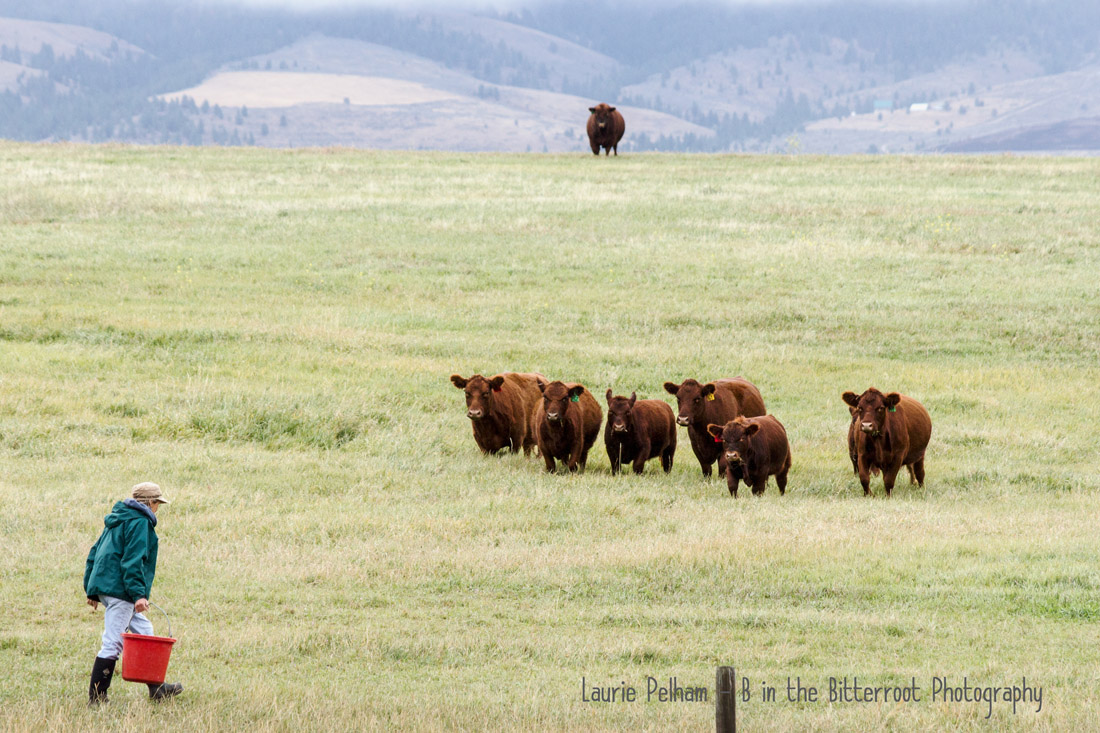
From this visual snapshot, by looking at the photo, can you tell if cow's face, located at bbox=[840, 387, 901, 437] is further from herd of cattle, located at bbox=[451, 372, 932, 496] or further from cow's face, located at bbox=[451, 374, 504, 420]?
cow's face, located at bbox=[451, 374, 504, 420]

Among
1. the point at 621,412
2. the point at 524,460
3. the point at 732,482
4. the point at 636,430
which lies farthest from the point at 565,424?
the point at 732,482

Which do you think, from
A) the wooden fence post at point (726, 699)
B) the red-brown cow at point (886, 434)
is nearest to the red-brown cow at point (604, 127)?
the red-brown cow at point (886, 434)

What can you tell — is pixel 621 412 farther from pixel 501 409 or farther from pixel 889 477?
pixel 889 477

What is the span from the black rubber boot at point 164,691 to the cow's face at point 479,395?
8676 mm

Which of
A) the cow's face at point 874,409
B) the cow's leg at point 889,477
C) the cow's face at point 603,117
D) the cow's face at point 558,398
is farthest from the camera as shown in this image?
the cow's face at point 603,117

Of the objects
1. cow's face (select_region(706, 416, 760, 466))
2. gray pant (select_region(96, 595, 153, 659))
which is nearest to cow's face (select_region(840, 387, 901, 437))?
cow's face (select_region(706, 416, 760, 466))

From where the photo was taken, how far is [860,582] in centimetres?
1040

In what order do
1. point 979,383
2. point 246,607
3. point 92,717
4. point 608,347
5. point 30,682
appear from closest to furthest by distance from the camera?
point 92,717
point 30,682
point 246,607
point 979,383
point 608,347

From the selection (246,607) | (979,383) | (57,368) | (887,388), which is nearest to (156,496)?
(246,607)

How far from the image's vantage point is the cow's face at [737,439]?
47.6ft

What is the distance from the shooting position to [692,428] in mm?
16156

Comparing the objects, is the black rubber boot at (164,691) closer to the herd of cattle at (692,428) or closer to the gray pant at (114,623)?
the gray pant at (114,623)

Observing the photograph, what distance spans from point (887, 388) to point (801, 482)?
5380mm

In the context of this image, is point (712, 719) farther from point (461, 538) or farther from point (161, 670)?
point (461, 538)
